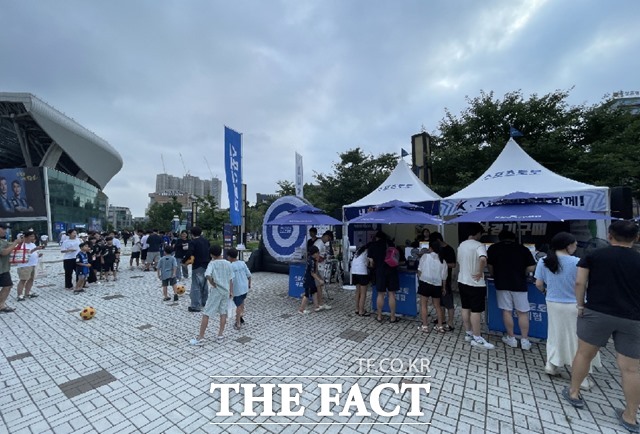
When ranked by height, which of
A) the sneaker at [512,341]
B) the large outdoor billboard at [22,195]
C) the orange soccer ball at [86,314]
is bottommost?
the sneaker at [512,341]

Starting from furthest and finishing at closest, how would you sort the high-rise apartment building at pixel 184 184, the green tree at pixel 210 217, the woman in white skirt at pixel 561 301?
1. the high-rise apartment building at pixel 184 184
2. the green tree at pixel 210 217
3. the woman in white skirt at pixel 561 301

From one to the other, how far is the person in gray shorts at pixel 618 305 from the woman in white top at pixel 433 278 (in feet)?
6.72

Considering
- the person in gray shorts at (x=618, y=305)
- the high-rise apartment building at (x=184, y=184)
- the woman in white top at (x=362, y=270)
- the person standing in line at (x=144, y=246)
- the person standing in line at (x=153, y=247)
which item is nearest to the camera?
the person in gray shorts at (x=618, y=305)

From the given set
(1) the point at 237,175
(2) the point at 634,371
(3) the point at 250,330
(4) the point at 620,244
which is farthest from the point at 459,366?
(1) the point at 237,175

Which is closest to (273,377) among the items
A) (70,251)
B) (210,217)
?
(70,251)

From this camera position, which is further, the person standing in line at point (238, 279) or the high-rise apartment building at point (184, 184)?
the high-rise apartment building at point (184, 184)

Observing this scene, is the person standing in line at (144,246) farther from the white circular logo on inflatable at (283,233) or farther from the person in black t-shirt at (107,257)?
the white circular logo on inflatable at (283,233)

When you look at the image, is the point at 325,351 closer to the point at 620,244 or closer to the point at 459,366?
the point at 459,366

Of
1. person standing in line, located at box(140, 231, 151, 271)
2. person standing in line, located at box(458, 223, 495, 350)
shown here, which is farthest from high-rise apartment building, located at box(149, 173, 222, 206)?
person standing in line, located at box(458, 223, 495, 350)

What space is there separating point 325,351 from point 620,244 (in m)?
3.66

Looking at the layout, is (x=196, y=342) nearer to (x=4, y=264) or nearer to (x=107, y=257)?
(x=4, y=264)

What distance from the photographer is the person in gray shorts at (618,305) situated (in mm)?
2426

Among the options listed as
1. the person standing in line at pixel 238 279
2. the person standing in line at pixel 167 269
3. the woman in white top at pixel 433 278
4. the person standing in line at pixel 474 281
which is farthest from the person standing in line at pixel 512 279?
the person standing in line at pixel 167 269

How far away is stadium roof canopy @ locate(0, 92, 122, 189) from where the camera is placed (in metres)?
38.4
